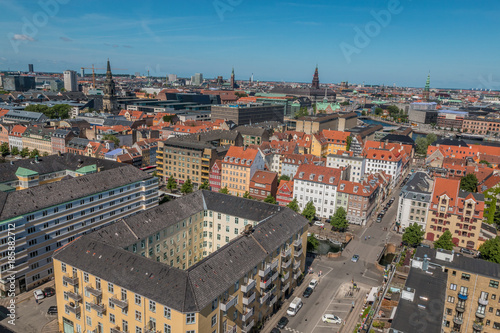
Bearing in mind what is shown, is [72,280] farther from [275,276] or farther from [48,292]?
[275,276]

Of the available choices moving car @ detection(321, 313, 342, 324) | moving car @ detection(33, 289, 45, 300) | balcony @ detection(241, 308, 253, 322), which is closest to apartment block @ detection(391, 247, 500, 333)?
moving car @ detection(321, 313, 342, 324)

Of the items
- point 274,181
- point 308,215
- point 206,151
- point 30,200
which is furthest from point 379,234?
point 30,200

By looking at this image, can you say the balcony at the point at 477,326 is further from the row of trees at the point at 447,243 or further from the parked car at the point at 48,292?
the parked car at the point at 48,292

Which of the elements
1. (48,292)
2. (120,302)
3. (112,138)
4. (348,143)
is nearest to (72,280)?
(120,302)

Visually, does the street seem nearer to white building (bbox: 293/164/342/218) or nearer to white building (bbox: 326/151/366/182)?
white building (bbox: 293/164/342/218)

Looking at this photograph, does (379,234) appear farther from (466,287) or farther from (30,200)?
(30,200)

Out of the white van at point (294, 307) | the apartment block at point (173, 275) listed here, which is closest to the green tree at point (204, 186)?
the apartment block at point (173, 275)

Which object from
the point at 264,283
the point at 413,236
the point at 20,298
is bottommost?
the point at 20,298
